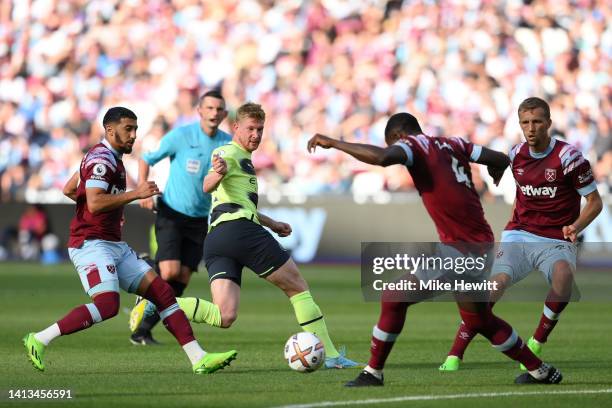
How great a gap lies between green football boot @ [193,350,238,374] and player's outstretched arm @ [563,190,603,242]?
2890 millimetres

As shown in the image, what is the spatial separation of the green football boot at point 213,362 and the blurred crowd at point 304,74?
50.5 feet

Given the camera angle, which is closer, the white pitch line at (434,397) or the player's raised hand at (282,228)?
the white pitch line at (434,397)

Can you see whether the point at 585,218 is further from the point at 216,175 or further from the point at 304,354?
the point at 216,175

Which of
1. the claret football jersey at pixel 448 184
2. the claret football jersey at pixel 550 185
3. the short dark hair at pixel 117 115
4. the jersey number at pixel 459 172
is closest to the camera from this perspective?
the claret football jersey at pixel 448 184

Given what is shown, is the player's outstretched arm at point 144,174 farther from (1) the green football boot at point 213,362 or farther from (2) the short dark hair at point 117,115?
(1) the green football boot at point 213,362

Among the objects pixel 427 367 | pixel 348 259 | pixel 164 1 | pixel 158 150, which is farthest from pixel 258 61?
pixel 427 367

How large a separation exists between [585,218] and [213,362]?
337 cm

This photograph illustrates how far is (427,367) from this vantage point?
34.5 ft

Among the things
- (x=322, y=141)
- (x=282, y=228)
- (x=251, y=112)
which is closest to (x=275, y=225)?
(x=282, y=228)

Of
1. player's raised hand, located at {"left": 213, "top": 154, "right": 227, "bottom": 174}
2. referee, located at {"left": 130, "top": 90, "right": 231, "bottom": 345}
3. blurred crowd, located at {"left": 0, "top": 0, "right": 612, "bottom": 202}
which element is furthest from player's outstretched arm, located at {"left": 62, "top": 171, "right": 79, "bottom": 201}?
blurred crowd, located at {"left": 0, "top": 0, "right": 612, "bottom": 202}

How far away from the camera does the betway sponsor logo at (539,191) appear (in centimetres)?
1078

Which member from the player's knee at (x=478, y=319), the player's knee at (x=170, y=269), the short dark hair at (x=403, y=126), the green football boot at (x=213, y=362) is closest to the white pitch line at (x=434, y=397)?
the player's knee at (x=478, y=319)

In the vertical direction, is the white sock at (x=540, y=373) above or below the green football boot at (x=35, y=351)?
below

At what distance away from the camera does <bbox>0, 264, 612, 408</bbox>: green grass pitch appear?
8328mm
